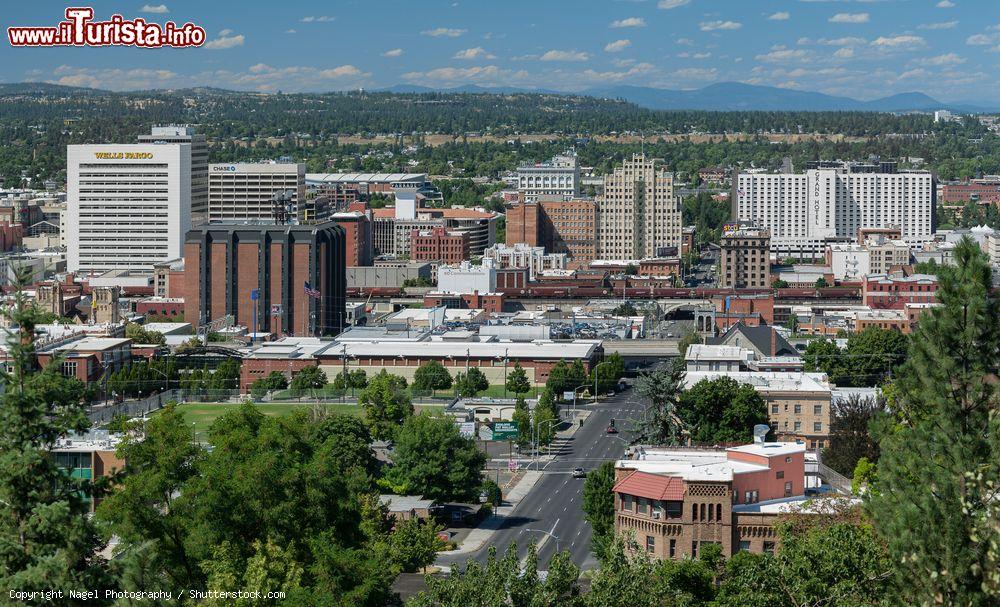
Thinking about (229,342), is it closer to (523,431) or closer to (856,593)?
(523,431)

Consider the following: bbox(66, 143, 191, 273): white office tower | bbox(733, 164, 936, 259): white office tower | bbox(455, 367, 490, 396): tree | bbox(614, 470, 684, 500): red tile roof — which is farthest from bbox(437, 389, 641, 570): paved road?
bbox(733, 164, 936, 259): white office tower

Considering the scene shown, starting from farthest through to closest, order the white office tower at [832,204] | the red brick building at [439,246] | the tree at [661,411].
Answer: the white office tower at [832,204] < the red brick building at [439,246] < the tree at [661,411]

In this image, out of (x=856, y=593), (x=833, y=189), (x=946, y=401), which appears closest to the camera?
(x=946, y=401)

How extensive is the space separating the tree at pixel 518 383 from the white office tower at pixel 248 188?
73.2 meters

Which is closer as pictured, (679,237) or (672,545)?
(672,545)

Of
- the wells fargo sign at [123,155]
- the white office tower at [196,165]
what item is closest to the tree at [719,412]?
the wells fargo sign at [123,155]

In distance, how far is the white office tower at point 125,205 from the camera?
145 metres

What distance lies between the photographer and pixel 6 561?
19.3m

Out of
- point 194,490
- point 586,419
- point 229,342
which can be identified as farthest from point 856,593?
point 229,342

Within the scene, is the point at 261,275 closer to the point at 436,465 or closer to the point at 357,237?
the point at 357,237

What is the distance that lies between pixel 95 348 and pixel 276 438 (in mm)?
55166

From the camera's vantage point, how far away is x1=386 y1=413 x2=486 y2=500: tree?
5816 centimetres

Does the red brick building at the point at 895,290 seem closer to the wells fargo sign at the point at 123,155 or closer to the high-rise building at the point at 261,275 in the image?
the high-rise building at the point at 261,275

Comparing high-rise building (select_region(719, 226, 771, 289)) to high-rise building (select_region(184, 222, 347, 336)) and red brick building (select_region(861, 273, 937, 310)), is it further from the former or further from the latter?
high-rise building (select_region(184, 222, 347, 336))
